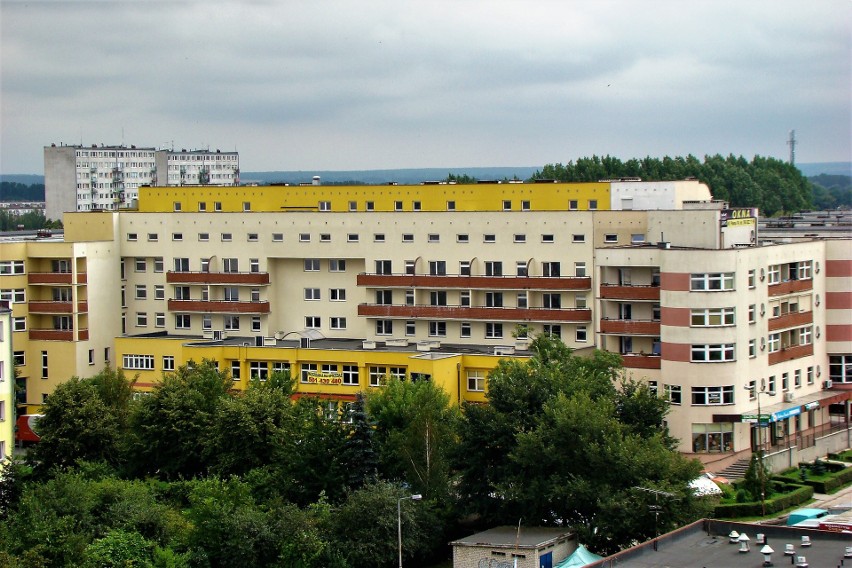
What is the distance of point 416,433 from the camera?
6606cm

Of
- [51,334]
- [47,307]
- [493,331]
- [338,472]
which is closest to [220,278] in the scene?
[47,307]

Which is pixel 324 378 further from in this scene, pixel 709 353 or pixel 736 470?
pixel 736 470

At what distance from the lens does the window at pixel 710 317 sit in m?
74.2

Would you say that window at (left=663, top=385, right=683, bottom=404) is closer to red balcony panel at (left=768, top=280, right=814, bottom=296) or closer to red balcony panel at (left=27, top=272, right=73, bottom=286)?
red balcony panel at (left=768, top=280, right=814, bottom=296)

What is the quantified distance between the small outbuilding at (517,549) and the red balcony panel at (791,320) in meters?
23.6

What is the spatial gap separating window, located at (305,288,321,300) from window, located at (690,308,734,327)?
2490 centimetres

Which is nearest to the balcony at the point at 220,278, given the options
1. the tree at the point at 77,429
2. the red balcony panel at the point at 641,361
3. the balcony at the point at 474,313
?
the balcony at the point at 474,313

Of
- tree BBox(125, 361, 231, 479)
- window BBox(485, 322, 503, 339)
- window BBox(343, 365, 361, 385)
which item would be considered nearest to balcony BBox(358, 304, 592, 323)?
window BBox(485, 322, 503, 339)

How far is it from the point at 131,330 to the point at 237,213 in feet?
35.1

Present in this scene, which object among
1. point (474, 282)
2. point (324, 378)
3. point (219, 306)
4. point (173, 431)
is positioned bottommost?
point (173, 431)

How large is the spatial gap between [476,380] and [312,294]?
1444 centimetres

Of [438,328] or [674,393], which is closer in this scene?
[674,393]

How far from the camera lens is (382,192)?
92.6 metres

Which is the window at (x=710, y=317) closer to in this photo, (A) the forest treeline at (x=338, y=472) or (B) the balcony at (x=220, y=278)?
(A) the forest treeline at (x=338, y=472)
